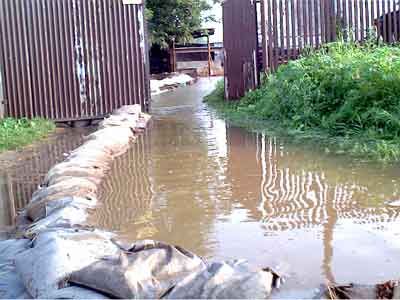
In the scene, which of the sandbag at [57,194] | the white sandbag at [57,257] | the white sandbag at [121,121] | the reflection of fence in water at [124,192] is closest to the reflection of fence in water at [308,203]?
the reflection of fence in water at [124,192]

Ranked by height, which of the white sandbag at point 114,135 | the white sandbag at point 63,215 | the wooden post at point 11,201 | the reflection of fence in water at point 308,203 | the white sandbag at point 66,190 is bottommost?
the wooden post at point 11,201

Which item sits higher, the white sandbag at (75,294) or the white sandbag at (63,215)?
the white sandbag at (63,215)

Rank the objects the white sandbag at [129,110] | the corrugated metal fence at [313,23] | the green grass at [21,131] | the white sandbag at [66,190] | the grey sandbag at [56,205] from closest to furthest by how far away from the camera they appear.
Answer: the grey sandbag at [56,205]
the white sandbag at [66,190]
the green grass at [21,131]
the white sandbag at [129,110]
the corrugated metal fence at [313,23]

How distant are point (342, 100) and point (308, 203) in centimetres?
429

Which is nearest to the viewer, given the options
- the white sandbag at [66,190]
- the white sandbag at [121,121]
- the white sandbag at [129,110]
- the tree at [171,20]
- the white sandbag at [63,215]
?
the white sandbag at [63,215]

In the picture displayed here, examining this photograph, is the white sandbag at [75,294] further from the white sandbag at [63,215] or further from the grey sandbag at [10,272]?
the white sandbag at [63,215]

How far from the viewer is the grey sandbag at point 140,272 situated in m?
2.97

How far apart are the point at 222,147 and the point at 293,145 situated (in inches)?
36.6

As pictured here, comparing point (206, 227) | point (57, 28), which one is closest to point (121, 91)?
point (57, 28)

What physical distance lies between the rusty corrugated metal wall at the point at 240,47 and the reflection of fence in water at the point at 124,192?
569 cm

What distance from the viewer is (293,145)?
786 centimetres

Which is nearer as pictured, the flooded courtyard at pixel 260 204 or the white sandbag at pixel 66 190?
the flooded courtyard at pixel 260 204

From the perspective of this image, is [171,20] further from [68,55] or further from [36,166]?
[36,166]

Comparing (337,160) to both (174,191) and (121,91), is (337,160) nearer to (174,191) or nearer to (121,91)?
(174,191)
